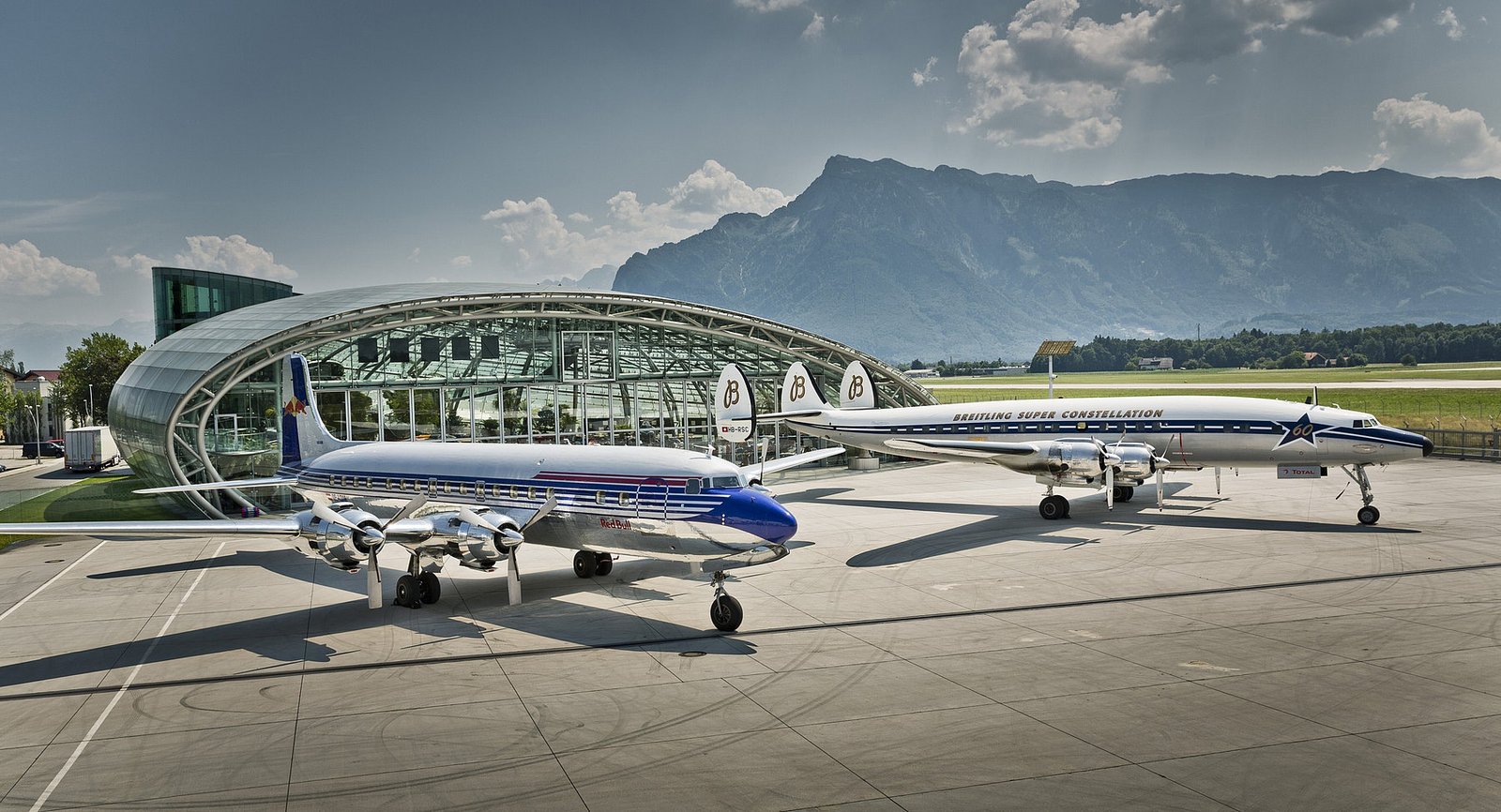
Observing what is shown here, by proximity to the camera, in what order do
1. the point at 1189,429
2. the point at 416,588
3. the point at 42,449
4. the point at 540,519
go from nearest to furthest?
the point at 416,588, the point at 540,519, the point at 1189,429, the point at 42,449

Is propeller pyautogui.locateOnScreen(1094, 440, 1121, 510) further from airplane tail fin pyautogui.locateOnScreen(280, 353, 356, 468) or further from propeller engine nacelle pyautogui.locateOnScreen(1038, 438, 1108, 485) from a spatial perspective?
airplane tail fin pyautogui.locateOnScreen(280, 353, 356, 468)

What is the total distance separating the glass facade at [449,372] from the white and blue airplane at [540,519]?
37.2 ft

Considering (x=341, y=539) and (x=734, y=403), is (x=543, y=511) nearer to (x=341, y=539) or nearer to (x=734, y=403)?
(x=341, y=539)

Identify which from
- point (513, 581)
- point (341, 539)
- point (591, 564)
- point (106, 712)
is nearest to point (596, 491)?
point (513, 581)

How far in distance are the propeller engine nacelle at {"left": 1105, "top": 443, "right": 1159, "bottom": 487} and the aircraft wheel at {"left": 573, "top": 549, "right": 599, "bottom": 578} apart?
16.6 meters

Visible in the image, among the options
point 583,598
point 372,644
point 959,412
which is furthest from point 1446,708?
point 959,412

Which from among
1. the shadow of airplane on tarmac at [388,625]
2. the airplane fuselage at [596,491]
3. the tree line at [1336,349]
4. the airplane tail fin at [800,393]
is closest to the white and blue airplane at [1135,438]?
the airplane tail fin at [800,393]

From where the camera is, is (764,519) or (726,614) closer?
(726,614)

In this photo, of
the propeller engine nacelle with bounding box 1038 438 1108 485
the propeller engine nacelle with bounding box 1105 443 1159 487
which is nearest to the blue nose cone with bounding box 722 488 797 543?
the propeller engine nacelle with bounding box 1038 438 1108 485

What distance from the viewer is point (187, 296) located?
5200 centimetres

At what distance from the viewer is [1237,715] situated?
12.5m

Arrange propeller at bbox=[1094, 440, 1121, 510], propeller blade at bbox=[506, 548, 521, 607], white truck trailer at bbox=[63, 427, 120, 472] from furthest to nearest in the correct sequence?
white truck trailer at bbox=[63, 427, 120, 472], propeller at bbox=[1094, 440, 1121, 510], propeller blade at bbox=[506, 548, 521, 607]

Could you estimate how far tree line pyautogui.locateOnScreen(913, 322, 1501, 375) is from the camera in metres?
146

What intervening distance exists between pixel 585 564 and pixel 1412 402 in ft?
248
